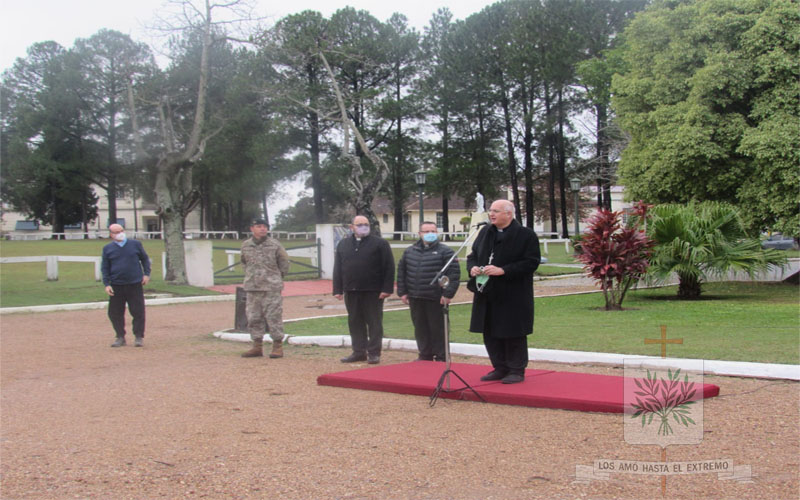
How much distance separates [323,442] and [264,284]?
4.75m

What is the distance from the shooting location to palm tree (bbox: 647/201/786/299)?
587 inches

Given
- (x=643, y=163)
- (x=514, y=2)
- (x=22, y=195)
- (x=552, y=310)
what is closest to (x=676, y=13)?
(x=643, y=163)

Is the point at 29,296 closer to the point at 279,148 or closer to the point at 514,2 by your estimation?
the point at 279,148

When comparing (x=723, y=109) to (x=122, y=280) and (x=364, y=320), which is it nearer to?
(x=364, y=320)

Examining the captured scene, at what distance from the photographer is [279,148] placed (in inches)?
2062

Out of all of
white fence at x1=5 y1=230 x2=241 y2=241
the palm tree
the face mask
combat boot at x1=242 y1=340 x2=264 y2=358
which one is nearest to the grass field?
combat boot at x1=242 y1=340 x2=264 y2=358

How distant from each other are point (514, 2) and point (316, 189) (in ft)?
62.5

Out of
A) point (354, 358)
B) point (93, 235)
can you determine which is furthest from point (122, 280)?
point (93, 235)

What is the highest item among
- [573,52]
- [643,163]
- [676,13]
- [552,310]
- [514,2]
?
[514,2]

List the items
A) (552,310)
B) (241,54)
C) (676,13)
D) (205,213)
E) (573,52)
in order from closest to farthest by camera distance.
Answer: (552,310) < (676,13) < (241,54) < (573,52) < (205,213)

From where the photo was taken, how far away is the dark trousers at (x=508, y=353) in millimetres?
7066

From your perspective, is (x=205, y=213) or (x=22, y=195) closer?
(x=22, y=195)

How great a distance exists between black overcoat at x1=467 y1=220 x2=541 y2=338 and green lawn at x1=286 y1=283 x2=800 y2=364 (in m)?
2.75

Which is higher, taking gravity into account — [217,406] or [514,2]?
[514,2]
